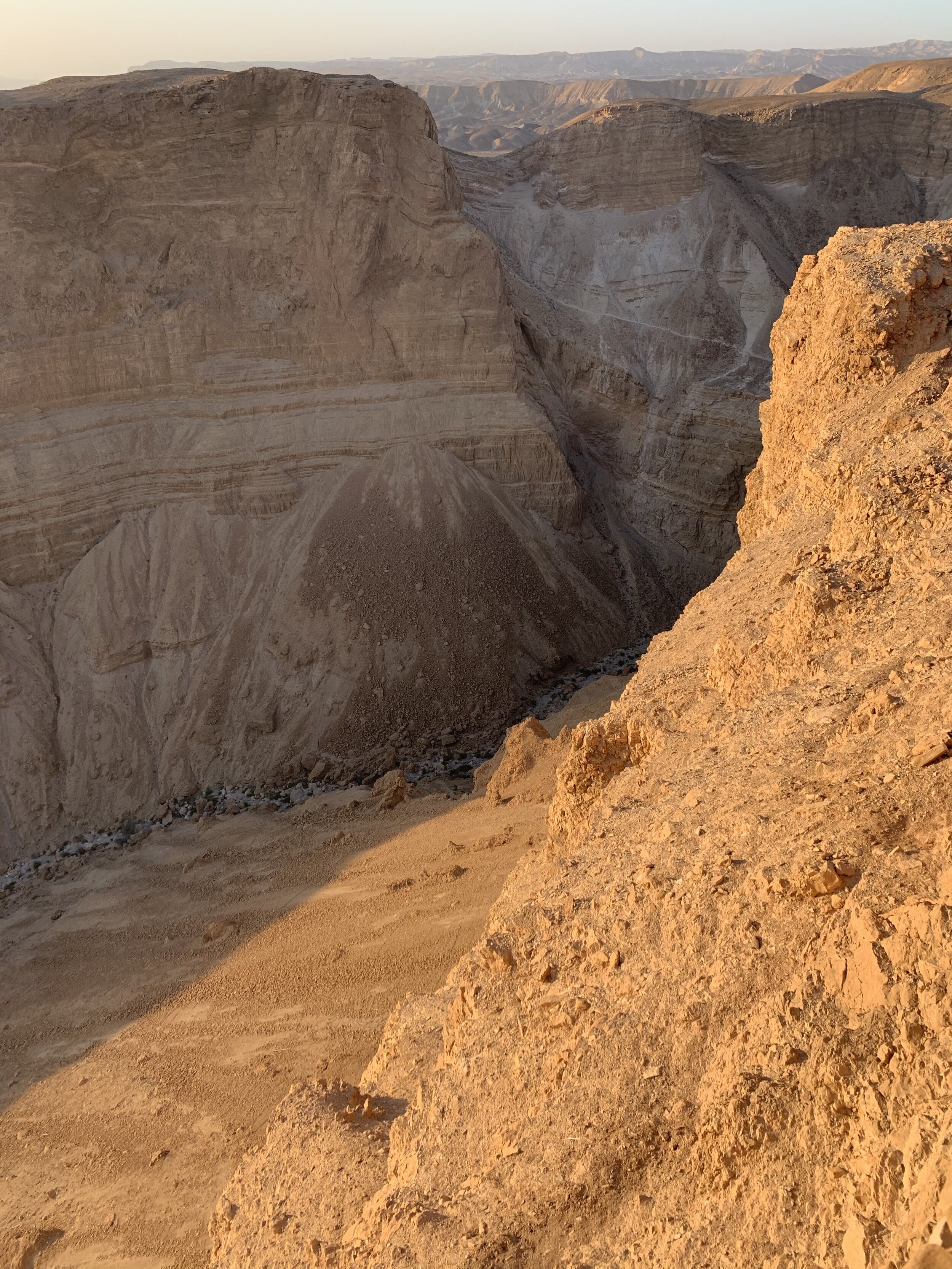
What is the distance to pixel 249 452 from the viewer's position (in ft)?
75.2

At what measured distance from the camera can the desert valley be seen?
5.66 m

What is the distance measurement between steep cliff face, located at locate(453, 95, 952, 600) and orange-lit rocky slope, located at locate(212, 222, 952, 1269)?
15.9 metres

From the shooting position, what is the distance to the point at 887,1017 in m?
5.09

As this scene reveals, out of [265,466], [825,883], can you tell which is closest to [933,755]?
A: [825,883]

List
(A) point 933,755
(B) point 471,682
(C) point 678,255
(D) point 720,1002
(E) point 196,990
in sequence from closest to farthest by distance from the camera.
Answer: (D) point 720,1002
(A) point 933,755
(E) point 196,990
(B) point 471,682
(C) point 678,255

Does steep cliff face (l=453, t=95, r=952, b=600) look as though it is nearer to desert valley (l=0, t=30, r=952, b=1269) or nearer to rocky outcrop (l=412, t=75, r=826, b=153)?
desert valley (l=0, t=30, r=952, b=1269)

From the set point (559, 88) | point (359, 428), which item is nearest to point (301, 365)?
point (359, 428)

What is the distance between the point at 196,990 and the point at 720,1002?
28.2ft

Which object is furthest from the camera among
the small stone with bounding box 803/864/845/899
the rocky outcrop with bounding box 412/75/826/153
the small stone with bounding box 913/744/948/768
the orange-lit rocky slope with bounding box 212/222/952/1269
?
the rocky outcrop with bounding box 412/75/826/153

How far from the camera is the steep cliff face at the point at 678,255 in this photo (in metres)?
26.3

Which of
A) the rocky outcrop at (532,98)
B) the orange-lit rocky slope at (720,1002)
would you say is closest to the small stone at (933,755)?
the orange-lit rocky slope at (720,1002)

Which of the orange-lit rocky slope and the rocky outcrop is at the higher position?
Result: the rocky outcrop

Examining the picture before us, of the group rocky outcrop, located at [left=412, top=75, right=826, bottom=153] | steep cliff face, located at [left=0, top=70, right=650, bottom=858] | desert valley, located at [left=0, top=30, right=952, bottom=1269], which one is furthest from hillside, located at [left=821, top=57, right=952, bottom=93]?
rocky outcrop, located at [left=412, top=75, right=826, bottom=153]

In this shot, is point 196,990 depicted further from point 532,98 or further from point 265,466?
point 532,98
